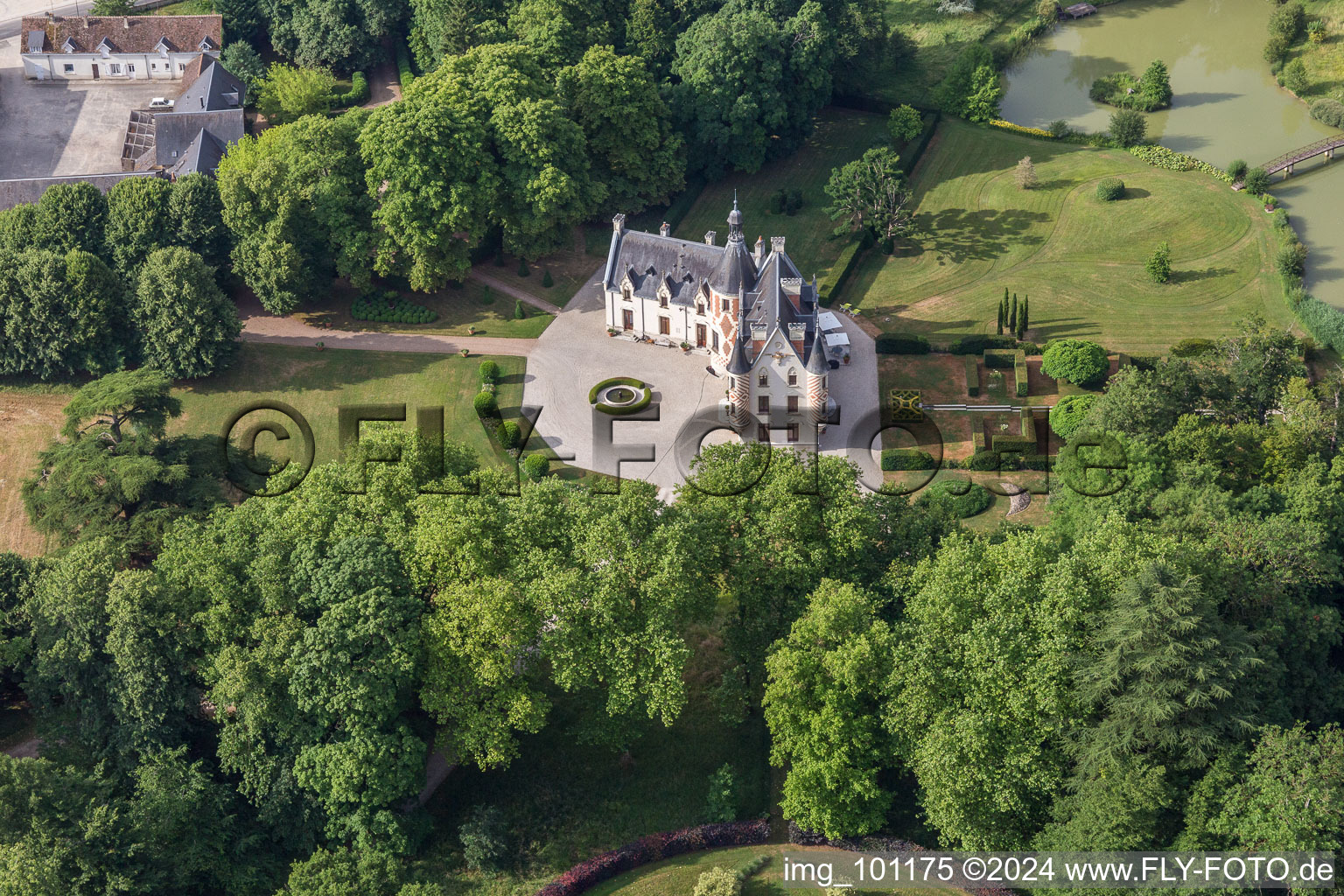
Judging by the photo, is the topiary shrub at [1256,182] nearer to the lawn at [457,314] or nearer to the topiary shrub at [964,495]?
the topiary shrub at [964,495]

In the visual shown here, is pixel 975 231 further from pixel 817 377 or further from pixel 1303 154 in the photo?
pixel 1303 154

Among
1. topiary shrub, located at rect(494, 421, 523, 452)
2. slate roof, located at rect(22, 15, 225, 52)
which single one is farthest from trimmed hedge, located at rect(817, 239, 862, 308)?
slate roof, located at rect(22, 15, 225, 52)

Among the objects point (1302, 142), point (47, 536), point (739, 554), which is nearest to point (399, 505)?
point (739, 554)

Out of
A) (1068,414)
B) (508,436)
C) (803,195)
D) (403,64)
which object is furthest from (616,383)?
(403,64)

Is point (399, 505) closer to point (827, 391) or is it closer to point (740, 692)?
point (740, 692)

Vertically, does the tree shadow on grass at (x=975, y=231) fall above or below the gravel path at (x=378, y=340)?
above

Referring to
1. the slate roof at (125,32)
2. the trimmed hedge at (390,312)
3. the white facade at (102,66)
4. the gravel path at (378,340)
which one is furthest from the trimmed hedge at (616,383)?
the white facade at (102,66)
